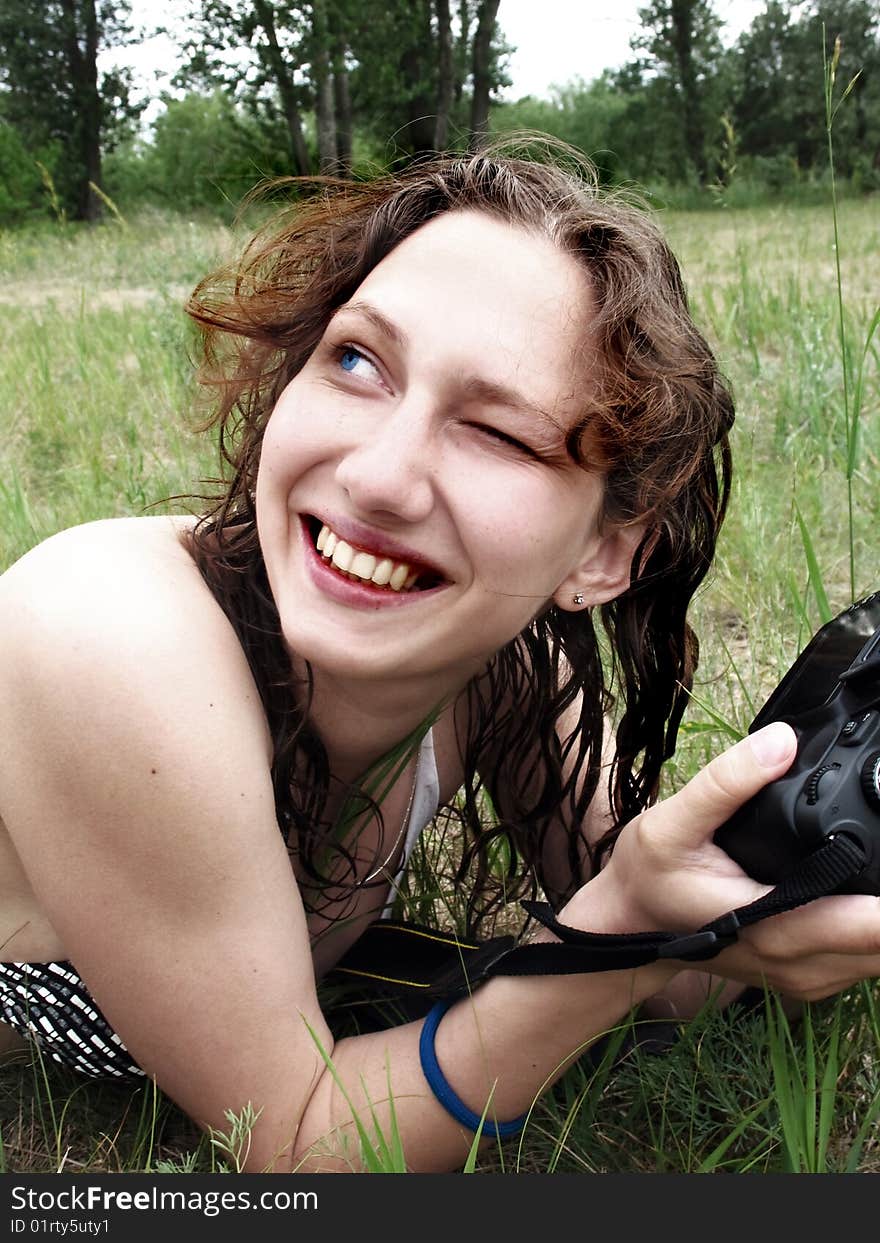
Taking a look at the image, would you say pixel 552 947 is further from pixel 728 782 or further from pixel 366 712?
pixel 366 712

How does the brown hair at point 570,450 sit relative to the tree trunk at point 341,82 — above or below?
below

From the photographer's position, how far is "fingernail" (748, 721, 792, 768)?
949 mm

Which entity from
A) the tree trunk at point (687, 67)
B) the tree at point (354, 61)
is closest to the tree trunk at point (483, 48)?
the tree at point (354, 61)

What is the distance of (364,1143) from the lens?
1.03 meters

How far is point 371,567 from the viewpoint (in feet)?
3.77

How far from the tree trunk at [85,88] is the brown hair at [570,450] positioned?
1646cm

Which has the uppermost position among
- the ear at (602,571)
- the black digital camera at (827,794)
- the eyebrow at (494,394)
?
the eyebrow at (494,394)

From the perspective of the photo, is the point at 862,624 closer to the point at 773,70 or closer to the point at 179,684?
the point at 179,684

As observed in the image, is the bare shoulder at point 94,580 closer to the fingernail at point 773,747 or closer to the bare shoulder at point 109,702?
the bare shoulder at point 109,702

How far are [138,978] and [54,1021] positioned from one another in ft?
0.89

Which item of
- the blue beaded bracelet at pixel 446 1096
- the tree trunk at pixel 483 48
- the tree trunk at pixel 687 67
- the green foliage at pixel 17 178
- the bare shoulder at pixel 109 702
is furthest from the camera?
the tree trunk at pixel 687 67

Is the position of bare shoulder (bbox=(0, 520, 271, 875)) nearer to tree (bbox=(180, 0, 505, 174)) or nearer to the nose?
the nose

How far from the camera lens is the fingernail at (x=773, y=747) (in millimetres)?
949

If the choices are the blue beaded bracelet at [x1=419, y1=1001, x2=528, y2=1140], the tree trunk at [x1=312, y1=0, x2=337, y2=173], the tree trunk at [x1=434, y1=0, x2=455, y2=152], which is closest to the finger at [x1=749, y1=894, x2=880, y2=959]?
the blue beaded bracelet at [x1=419, y1=1001, x2=528, y2=1140]
